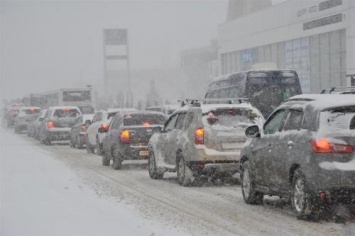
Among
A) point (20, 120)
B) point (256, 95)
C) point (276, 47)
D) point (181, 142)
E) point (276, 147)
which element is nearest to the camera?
point (276, 147)

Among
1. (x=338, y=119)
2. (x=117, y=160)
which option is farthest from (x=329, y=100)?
(x=117, y=160)

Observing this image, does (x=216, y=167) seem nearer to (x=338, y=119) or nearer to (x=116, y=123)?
(x=338, y=119)

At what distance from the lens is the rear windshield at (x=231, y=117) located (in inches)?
627

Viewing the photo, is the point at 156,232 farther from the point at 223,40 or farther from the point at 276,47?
the point at 223,40

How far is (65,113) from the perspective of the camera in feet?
125

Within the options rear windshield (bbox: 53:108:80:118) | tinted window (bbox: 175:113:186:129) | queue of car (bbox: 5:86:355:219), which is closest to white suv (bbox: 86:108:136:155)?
rear windshield (bbox: 53:108:80:118)

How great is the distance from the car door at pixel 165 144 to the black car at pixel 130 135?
271cm

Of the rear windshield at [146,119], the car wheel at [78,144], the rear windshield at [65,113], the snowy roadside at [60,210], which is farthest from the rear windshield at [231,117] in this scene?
the rear windshield at [65,113]

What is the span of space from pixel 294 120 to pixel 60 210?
378 cm

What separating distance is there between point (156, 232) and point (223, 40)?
7812 cm

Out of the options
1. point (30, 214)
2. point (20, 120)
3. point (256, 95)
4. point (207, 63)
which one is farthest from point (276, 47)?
point (207, 63)

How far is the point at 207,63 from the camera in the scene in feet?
514

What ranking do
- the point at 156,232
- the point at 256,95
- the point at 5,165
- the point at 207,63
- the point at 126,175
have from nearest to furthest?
the point at 156,232 → the point at 126,175 → the point at 5,165 → the point at 256,95 → the point at 207,63

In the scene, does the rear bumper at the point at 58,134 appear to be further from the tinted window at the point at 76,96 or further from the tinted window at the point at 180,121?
the tinted window at the point at 76,96
